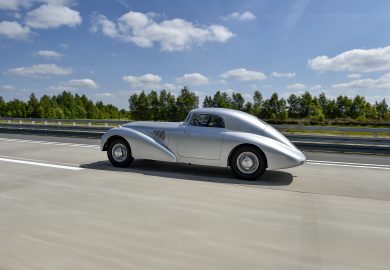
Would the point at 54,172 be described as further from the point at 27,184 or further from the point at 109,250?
the point at 109,250

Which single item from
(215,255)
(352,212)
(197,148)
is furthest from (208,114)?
(215,255)

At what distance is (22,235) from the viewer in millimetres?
3162

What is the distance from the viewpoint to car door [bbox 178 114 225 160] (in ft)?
19.7

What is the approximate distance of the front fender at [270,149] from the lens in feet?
18.4

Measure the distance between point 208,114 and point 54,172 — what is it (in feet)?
11.3

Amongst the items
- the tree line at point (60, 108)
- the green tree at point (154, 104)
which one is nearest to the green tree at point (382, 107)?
the green tree at point (154, 104)

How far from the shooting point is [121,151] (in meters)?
6.94

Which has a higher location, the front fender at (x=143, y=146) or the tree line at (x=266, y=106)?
the tree line at (x=266, y=106)

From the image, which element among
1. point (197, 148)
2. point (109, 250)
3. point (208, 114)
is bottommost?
point (109, 250)

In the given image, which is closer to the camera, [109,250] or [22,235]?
[109,250]

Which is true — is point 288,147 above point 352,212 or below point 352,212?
above

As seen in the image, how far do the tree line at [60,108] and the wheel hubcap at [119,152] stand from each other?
96236 mm

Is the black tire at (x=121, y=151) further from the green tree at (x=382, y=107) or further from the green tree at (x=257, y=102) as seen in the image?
the green tree at (x=382, y=107)

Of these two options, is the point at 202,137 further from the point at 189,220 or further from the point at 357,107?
the point at 357,107
